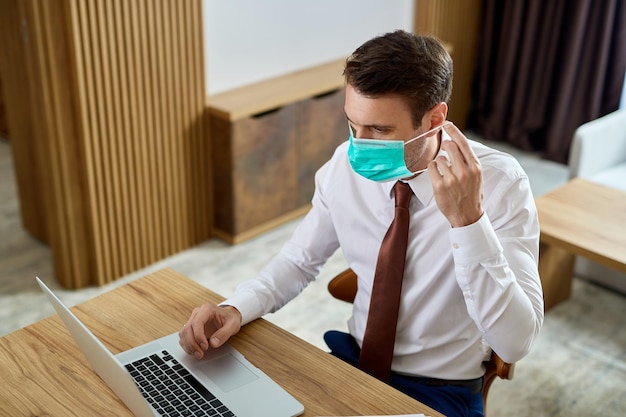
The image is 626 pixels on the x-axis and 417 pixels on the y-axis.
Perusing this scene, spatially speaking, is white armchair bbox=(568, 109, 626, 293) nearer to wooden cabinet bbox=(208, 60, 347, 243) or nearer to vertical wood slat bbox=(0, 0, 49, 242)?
wooden cabinet bbox=(208, 60, 347, 243)

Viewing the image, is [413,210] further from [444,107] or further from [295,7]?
[295,7]

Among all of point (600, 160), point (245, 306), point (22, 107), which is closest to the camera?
point (245, 306)

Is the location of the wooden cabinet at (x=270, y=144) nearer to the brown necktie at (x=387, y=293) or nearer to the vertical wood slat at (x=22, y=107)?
the vertical wood slat at (x=22, y=107)

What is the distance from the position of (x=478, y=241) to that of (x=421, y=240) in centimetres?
26

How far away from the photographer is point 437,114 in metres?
1.60

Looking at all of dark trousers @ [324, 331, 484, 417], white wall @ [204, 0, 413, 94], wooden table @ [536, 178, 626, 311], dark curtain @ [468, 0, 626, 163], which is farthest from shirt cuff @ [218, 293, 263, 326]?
dark curtain @ [468, 0, 626, 163]

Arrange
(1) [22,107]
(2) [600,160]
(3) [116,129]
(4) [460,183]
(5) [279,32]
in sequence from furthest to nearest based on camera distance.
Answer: (5) [279,32] → (2) [600,160] → (1) [22,107] → (3) [116,129] → (4) [460,183]

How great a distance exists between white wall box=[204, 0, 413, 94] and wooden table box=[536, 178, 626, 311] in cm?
155

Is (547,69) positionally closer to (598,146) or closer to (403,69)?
(598,146)

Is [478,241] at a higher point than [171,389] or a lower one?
higher

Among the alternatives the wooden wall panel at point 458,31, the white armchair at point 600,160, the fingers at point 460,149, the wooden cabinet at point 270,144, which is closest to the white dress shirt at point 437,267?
the fingers at point 460,149

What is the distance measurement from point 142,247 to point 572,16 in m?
2.85

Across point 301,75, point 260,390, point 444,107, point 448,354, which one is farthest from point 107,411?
point 301,75

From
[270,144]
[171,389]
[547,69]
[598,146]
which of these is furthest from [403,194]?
[547,69]
